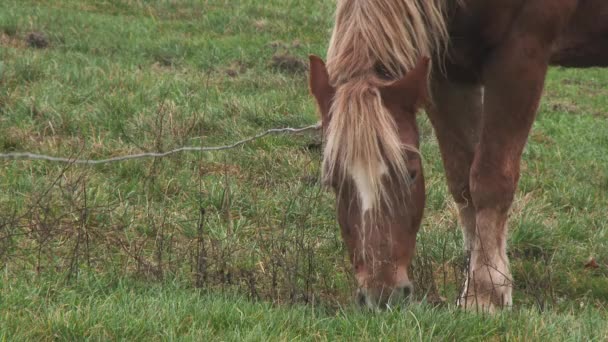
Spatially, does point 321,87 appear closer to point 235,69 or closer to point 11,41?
point 235,69

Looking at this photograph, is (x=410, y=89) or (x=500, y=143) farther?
(x=500, y=143)

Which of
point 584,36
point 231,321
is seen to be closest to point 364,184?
point 231,321

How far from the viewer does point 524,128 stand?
438 cm

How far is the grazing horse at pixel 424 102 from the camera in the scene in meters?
3.65

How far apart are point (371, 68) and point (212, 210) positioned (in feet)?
6.33

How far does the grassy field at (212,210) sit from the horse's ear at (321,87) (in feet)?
2.23

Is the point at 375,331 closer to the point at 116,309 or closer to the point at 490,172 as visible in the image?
the point at 116,309

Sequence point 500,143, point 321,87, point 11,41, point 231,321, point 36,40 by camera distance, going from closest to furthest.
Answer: point 231,321 → point 321,87 → point 500,143 → point 11,41 → point 36,40

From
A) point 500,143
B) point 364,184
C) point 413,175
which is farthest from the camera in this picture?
point 500,143

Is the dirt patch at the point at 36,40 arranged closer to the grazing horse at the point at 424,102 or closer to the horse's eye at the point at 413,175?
the grazing horse at the point at 424,102

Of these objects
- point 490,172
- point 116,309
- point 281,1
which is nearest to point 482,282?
point 490,172

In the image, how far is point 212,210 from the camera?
18.1 feet

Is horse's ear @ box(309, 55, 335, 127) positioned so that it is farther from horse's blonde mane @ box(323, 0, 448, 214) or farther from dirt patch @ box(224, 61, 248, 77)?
dirt patch @ box(224, 61, 248, 77)

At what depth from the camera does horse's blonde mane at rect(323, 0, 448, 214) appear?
12.0 feet
